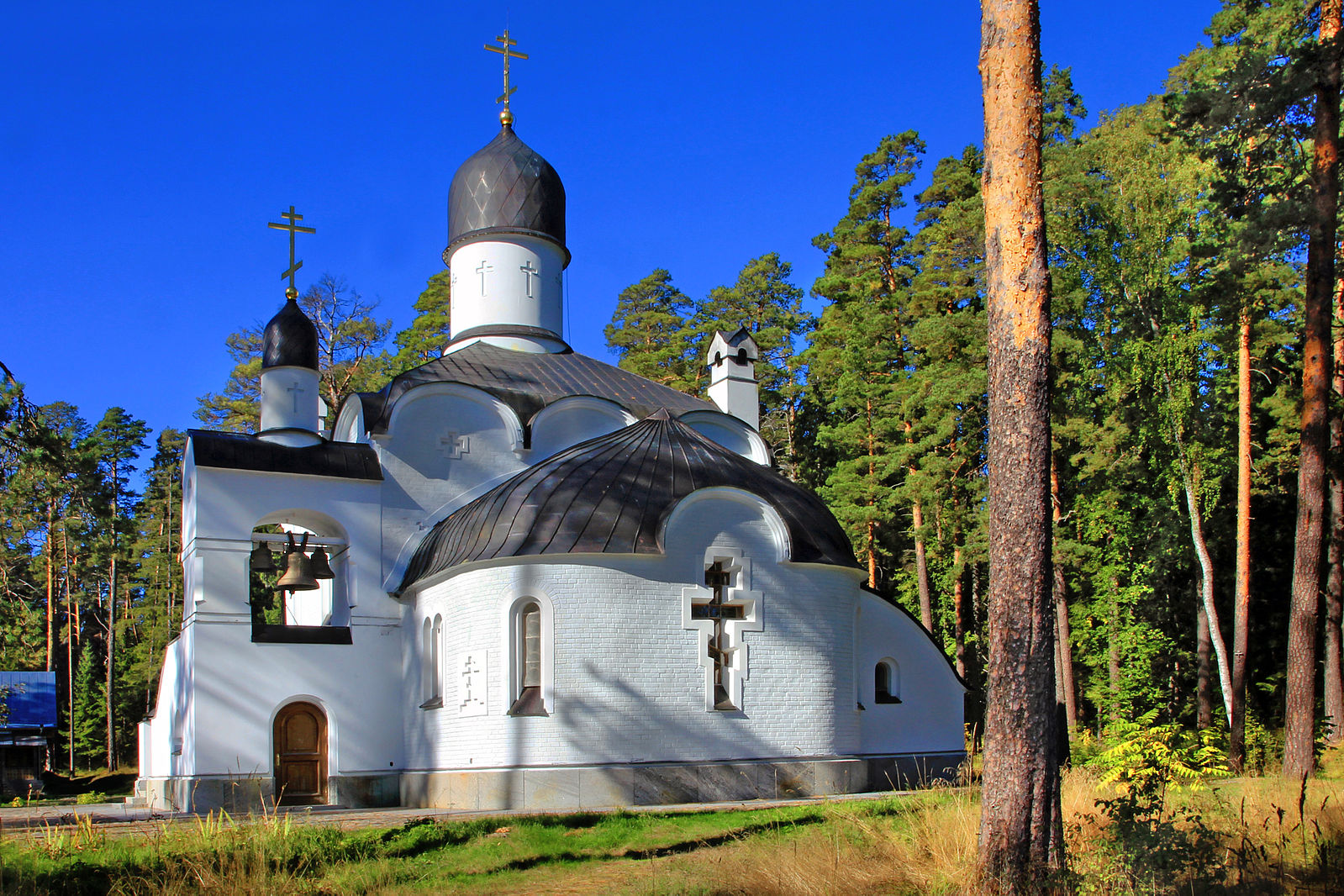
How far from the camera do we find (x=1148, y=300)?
20.2 metres

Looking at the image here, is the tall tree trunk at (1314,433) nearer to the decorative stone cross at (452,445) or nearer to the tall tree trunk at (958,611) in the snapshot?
the decorative stone cross at (452,445)

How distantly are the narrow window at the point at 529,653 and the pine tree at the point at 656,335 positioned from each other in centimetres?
2217

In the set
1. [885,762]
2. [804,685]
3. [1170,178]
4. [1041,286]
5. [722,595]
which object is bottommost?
[885,762]

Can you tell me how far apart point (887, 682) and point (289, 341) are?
9.84 metres

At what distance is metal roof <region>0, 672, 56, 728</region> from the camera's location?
82.4 feet

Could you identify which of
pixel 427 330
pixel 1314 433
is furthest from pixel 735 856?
pixel 427 330

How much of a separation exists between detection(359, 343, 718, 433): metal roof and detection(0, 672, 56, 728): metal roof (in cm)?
1353

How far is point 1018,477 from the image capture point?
6781 mm

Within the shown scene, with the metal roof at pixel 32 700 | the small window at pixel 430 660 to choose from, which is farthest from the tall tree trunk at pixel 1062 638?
the metal roof at pixel 32 700

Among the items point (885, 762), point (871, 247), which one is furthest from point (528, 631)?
point (871, 247)

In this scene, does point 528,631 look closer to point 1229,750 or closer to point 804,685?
point 804,685

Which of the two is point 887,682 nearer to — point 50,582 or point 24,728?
point 24,728

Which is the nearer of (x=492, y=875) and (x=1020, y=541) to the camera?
(x=1020, y=541)

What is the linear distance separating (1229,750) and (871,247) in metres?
16.9
